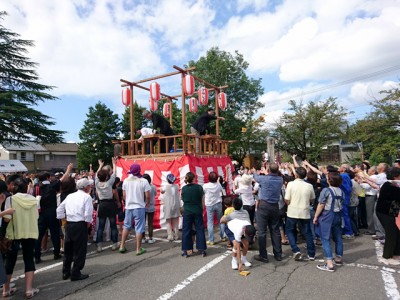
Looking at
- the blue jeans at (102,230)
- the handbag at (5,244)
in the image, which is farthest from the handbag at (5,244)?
the blue jeans at (102,230)

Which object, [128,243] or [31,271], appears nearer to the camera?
[31,271]

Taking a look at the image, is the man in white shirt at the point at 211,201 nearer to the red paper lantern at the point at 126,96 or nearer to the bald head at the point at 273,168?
the bald head at the point at 273,168

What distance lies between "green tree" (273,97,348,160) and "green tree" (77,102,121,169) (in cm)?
2037

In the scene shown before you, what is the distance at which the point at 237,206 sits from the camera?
5039mm

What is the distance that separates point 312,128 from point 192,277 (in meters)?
26.9

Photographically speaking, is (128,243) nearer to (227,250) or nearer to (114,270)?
(114,270)

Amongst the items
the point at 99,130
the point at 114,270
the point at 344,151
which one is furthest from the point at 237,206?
the point at 344,151

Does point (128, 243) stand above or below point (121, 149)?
below

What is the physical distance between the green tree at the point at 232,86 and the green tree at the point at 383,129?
10.4 m

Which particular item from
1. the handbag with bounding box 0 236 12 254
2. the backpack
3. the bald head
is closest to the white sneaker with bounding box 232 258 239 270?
the bald head

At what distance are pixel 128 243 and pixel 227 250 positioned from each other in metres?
2.60

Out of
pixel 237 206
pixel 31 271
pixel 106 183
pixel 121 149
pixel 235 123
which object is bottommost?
pixel 31 271

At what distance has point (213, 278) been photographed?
444 centimetres

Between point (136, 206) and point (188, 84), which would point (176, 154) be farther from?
point (136, 206)
